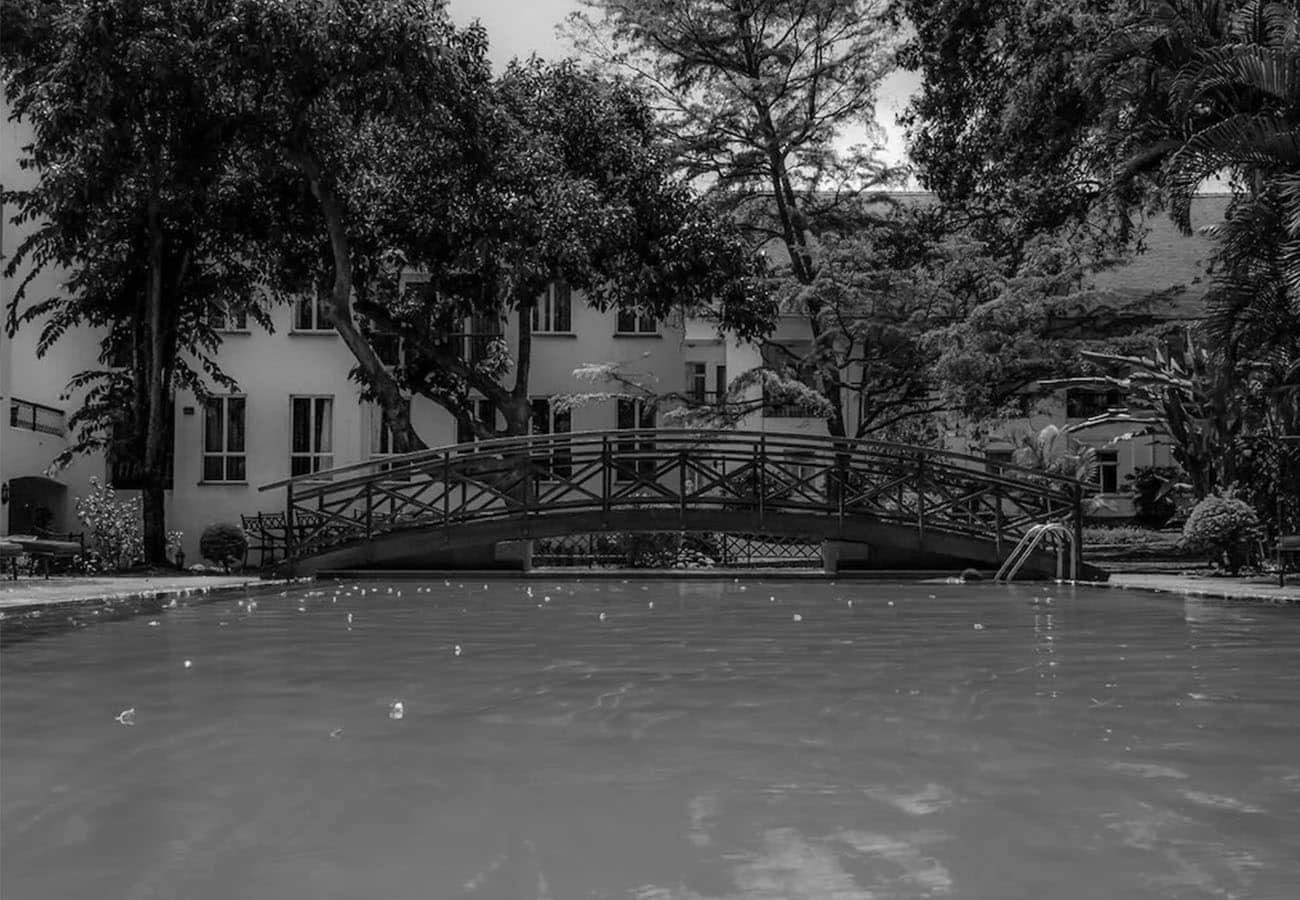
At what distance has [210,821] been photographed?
495cm

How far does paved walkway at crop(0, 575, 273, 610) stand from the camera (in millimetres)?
16031

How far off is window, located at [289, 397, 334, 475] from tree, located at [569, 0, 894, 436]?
10.2 m

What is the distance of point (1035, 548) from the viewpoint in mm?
23828

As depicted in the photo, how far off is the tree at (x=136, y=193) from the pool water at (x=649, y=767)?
15.6 m

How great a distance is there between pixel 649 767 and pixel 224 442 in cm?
3208

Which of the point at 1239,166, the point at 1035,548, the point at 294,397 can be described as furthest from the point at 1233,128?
the point at 294,397

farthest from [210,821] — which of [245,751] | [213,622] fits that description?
[213,622]

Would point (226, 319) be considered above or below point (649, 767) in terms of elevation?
above

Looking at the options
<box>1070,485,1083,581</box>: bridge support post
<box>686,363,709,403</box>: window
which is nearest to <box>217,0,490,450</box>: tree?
<box>686,363,709,403</box>: window

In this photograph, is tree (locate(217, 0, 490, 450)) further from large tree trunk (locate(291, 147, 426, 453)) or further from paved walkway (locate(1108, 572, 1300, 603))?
paved walkway (locate(1108, 572, 1300, 603))

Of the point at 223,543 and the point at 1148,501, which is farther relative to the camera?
the point at 1148,501

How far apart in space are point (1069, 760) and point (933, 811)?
1.24 m

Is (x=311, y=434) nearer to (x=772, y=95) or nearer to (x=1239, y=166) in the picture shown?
(x=772, y=95)

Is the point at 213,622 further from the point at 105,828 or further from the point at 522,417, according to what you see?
the point at 522,417
